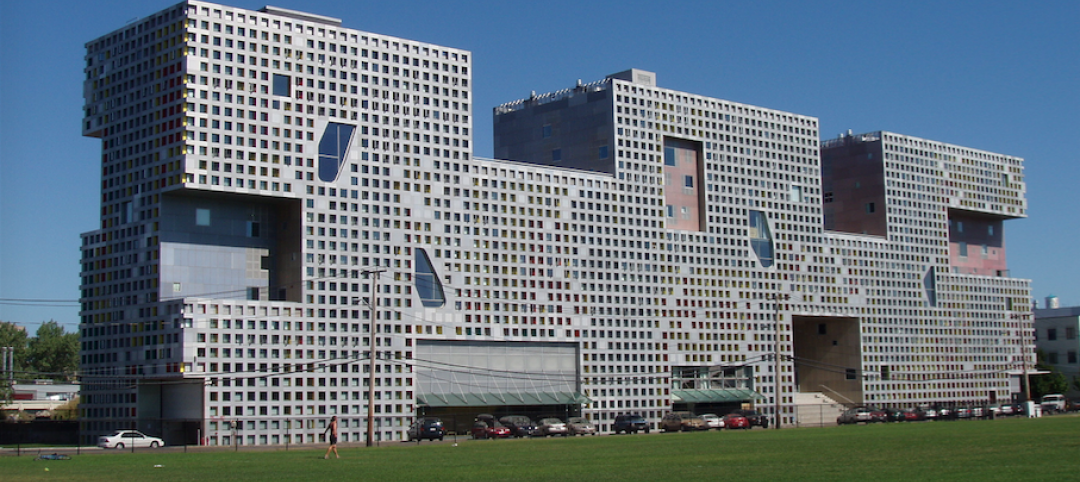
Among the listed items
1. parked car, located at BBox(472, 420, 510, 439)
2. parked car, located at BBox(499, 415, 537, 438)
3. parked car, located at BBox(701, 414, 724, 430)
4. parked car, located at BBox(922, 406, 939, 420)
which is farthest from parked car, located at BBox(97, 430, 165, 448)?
parked car, located at BBox(922, 406, 939, 420)

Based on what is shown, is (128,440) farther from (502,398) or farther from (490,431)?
(502,398)

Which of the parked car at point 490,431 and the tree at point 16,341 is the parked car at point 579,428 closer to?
the parked car at point 490,431

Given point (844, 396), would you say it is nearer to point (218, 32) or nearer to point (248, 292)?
point (248, 292)

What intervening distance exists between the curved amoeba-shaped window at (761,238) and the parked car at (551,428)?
107ft

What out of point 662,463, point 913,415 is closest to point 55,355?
point 913,415

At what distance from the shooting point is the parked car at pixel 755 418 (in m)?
93.4

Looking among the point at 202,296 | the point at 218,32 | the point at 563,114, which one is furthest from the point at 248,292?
the point at 563,114

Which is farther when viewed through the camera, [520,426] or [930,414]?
[930,414]

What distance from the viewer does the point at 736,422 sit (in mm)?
90625

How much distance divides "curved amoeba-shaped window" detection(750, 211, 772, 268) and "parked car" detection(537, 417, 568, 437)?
32.5 meters

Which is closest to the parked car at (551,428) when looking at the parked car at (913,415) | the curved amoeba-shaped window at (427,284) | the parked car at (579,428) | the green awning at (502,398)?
the parked car at (579,428)

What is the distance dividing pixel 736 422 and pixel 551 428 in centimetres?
1646

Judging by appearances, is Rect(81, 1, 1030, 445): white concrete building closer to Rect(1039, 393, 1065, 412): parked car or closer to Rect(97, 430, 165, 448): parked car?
Rect(97, 430, 165, 448): parked car

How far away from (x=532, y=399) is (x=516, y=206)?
46.5ft
